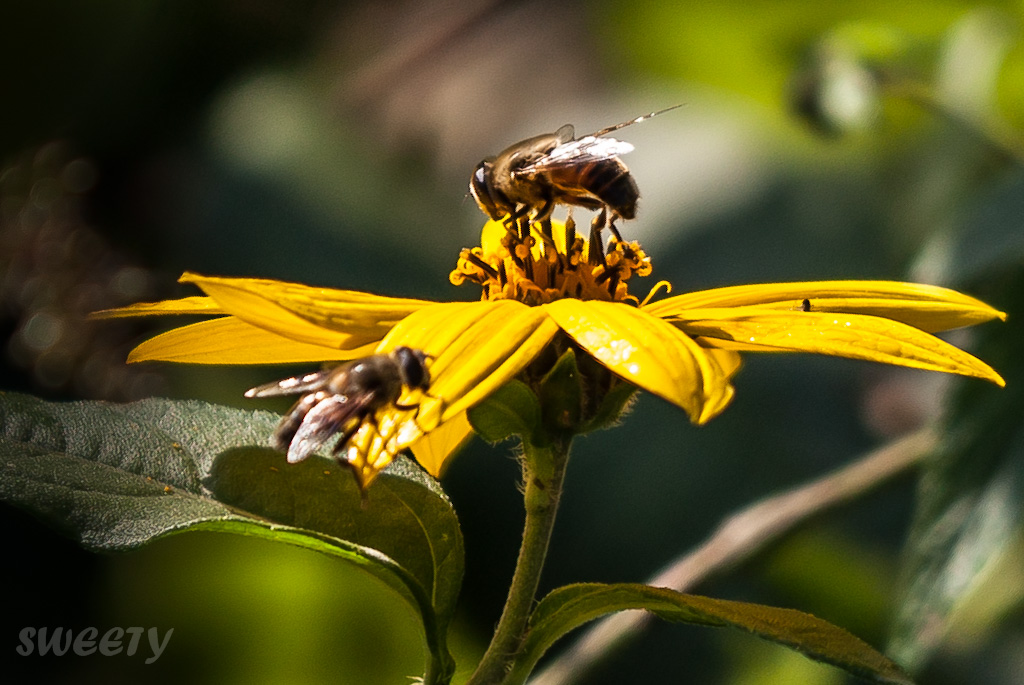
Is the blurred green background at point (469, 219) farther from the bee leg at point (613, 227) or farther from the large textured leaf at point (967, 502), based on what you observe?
the bee leg at point (613, 227)

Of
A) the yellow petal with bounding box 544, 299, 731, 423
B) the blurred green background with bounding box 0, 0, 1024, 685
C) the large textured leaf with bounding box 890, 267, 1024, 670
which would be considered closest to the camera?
the yellow petal with bounding box 544, 299, 731, 423

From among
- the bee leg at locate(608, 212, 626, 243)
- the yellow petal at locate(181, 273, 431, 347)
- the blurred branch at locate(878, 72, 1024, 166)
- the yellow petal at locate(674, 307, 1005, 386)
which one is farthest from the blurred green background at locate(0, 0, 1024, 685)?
the yellow petal at locate(181, 273, 431, 347)

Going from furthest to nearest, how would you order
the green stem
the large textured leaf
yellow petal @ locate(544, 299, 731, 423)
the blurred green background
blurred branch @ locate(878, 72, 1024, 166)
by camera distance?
the blurred green background
blurred branch @ locate(878, 72, 1024, 166)
the large textured leaf
the green stem
yellow petal @ locate(544, 299, 731, 423)

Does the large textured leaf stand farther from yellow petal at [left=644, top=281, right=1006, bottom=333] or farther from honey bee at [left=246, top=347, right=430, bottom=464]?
honey bee at [left=246, top=347, right=430, bottom=464]

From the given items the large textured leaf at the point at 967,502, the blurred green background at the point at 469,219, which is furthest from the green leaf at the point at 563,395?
the blurred green background at the point at 469,219

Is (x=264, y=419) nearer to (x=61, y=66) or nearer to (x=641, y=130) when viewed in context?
(x=61, y=66)

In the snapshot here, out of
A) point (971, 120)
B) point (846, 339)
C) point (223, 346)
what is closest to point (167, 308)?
point (223, 346)

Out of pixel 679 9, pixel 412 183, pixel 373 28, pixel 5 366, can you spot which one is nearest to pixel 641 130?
pixel 679 9
